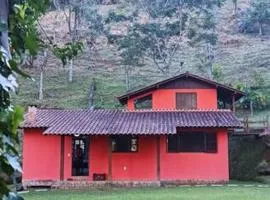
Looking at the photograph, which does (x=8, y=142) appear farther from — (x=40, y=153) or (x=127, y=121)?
(x=40, y=153)

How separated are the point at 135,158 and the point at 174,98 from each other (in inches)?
139

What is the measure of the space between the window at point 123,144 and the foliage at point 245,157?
531cm

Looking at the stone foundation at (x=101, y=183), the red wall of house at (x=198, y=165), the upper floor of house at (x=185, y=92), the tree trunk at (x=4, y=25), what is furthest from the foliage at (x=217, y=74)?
the tree trunk at (x=4, y=25)

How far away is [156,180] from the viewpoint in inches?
798

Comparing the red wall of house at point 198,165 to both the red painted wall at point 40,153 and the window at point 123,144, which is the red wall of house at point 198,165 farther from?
the red painted wall at point 40,153

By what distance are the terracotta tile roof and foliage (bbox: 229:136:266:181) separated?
2903 millimetres

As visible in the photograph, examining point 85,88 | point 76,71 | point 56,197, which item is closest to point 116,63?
point 76,71

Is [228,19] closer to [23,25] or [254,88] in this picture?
[254,88]

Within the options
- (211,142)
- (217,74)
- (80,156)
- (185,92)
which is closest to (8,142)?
(211,142)

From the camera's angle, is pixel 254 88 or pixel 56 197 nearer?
pixel 56 197

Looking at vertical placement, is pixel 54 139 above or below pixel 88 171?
above

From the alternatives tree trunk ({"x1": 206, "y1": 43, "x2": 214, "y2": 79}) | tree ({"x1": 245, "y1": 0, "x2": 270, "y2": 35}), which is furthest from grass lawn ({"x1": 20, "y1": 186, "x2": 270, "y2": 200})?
tree ({"x1": 245, "y1": 0, "x2": 270, "y2": 35})

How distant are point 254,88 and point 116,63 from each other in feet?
56.0

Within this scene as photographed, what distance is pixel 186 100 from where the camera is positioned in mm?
22312
